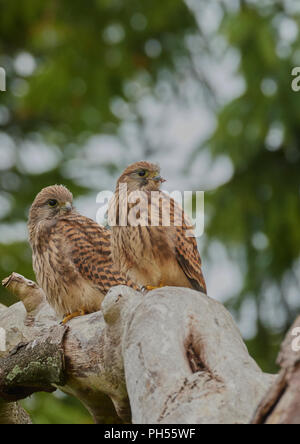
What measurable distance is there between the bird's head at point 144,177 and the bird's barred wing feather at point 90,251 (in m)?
0.55

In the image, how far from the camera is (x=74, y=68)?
34.0 feet

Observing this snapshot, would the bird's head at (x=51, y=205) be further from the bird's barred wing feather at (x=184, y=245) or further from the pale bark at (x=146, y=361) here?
the pale bark at (x=146, y=361)

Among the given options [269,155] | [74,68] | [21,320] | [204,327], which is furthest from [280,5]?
[204,327]

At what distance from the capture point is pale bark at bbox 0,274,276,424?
258cm

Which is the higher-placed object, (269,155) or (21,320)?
(269,155)

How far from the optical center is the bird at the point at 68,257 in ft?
14.4

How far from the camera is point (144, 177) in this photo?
413 centimetres

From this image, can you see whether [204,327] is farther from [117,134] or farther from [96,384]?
[117,134]

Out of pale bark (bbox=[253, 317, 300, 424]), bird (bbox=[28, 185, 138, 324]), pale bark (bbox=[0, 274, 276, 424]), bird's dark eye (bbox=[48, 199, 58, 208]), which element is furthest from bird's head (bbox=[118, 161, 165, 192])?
pale bark (bbox=[253, 317, 300, 424])

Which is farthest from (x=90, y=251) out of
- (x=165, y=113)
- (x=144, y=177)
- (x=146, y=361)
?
(x=165, y=113)

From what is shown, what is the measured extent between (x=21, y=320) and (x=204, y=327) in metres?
1.34

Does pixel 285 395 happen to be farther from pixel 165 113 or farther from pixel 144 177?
pixel 165 113

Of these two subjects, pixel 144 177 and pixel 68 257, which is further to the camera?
pixel 68 257

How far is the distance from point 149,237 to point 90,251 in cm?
66
